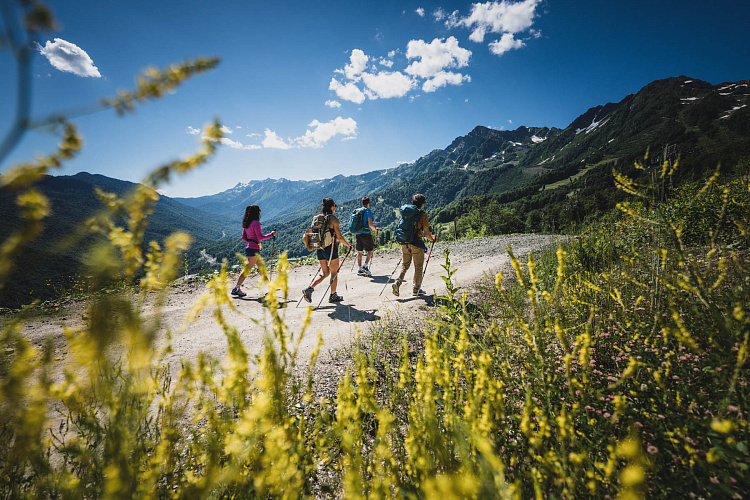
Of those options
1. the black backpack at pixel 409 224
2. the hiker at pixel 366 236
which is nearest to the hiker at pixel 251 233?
the hiker at pixel 366 236

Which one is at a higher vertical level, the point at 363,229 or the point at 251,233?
the point at 251,233

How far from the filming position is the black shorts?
10391 mm

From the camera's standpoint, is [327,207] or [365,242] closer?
[327,207]

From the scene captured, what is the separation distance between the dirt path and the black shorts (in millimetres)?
1097

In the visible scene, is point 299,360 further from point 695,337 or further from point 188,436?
point 695,337

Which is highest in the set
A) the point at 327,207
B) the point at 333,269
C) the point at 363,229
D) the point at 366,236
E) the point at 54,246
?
the point at 327,207

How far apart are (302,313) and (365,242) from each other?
4.34 metres

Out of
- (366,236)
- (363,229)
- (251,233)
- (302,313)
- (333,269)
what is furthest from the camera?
(366,236)

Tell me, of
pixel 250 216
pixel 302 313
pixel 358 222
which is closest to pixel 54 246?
pixel 302 313

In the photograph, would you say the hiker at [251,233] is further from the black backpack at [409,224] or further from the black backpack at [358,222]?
the black backpack at [409,224]

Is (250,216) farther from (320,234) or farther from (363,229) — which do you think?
(363,229)

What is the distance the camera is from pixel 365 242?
10.5m

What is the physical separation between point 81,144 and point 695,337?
4.66 meters

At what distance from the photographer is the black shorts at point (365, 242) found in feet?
34.1
